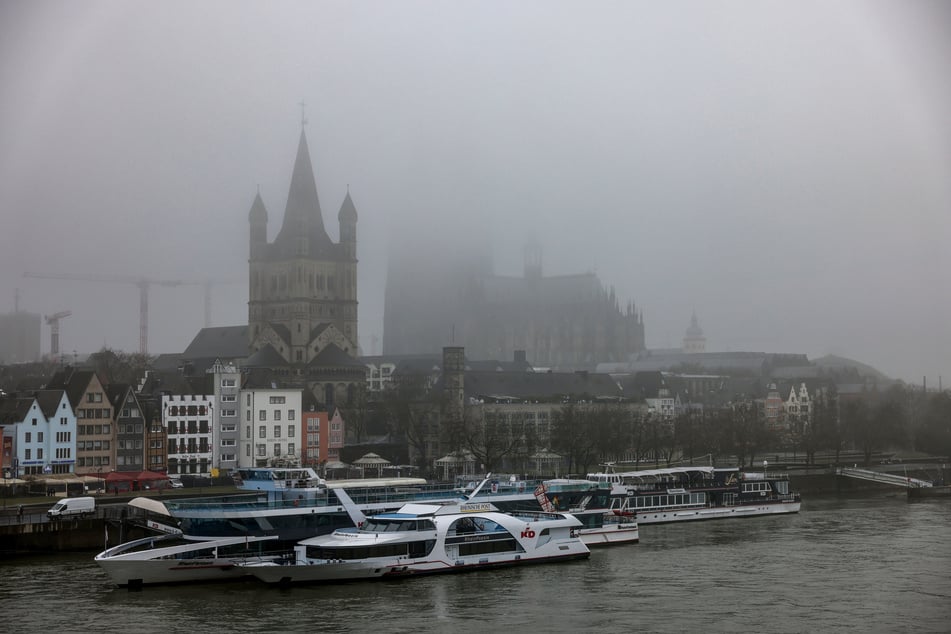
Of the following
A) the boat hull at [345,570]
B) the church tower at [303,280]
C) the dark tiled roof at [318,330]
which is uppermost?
the church tower at [303,280]

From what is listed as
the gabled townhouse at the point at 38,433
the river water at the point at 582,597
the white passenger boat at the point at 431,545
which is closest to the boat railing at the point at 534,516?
the white passenger boat at the point at 431,545

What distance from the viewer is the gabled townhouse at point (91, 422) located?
100375 mm

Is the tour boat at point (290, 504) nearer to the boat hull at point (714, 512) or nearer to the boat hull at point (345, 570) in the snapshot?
the boat hull at point (345, 570)

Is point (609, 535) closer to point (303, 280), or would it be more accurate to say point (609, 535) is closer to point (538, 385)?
point (538, 385)

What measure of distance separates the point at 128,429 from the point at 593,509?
44.0 m

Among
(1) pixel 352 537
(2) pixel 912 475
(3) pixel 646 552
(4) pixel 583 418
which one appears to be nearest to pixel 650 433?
(4) pixel 583 418

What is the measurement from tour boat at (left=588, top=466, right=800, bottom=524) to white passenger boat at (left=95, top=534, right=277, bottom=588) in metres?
28.7

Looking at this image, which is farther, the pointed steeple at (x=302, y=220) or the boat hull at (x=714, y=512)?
the pointed steeple at (x=302, y=220)

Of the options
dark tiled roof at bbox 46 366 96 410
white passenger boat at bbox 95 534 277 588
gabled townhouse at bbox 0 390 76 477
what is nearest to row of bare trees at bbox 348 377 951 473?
dark tiled roof at bbox 46 366 96 410

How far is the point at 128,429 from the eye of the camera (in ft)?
341

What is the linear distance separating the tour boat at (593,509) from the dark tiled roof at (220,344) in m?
101

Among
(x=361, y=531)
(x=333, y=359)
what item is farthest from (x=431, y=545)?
(x=333, y=359)

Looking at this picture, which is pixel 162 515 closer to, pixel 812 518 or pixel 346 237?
pixel 812 518

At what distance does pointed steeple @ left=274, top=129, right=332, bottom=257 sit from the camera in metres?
172
